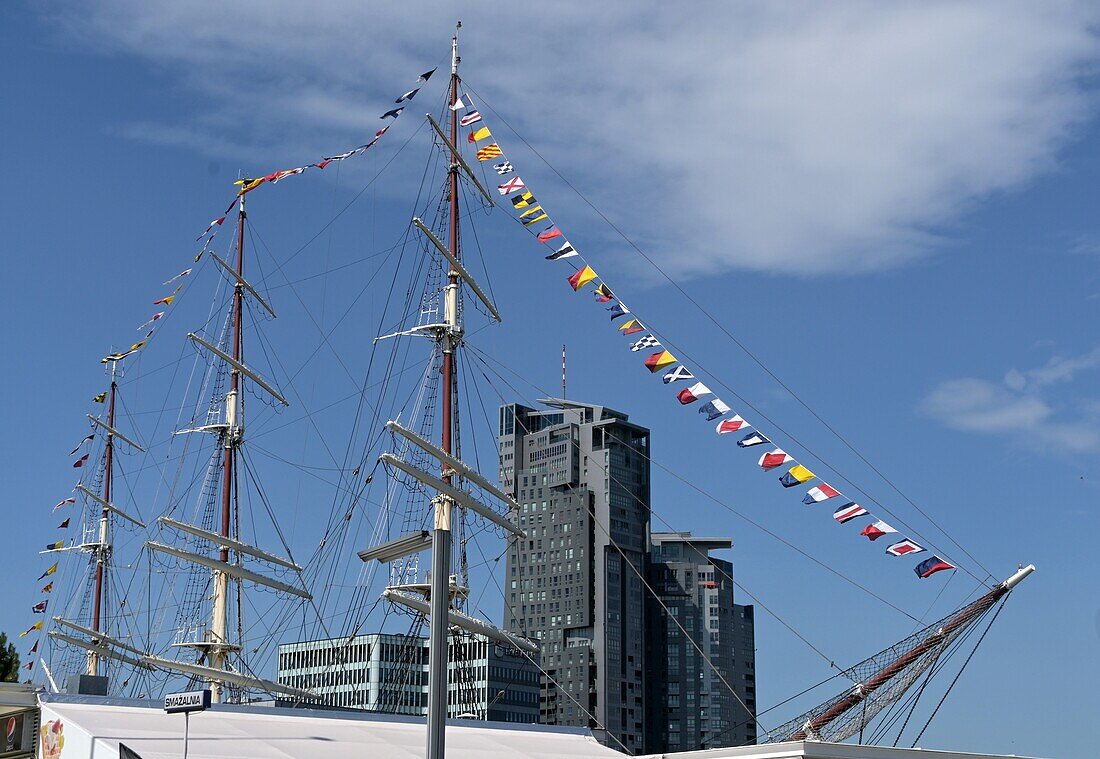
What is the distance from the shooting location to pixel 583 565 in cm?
17525

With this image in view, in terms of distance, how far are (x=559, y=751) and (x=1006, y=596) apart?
43.7 ft

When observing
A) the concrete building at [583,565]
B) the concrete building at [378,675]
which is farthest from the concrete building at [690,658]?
the concrete building at [378,675]

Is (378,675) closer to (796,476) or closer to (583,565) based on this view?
(583,565)

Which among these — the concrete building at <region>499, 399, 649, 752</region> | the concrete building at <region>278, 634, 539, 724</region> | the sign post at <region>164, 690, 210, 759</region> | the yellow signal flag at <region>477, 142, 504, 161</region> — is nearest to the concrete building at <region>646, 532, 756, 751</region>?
the concrete building at <region>499, 399, 649, 752</region>

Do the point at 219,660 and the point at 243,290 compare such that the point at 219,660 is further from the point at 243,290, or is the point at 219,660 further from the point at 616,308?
the point at 616,308

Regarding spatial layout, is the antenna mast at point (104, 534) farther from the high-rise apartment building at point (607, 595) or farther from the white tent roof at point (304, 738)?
the high-rise apartment building at point (607, 595)

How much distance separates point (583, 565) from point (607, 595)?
5027mm

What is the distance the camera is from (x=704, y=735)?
190 meters

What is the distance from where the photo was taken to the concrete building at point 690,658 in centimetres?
18850

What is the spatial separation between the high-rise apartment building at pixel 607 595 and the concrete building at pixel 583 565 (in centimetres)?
18

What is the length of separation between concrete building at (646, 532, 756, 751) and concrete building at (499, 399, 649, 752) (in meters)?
6.26

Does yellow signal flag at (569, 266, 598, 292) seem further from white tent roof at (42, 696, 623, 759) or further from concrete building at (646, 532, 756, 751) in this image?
concrete building at (646, 532, 756, 751)

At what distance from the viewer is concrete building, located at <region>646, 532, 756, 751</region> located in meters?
188

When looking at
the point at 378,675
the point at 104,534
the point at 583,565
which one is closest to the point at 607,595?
the point at 583,565
